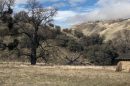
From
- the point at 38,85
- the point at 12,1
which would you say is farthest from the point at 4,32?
the point at 38,85

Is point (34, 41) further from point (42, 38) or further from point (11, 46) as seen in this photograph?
point (11, 46)

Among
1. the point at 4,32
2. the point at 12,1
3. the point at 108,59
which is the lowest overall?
the point at 108,59

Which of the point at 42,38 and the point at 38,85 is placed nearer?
the point at 38,85

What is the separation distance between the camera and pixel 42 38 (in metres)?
75.6

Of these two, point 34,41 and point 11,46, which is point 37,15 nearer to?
point 34,41

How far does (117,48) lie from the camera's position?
92.4 m

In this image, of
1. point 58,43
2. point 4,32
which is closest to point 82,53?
point 58,43

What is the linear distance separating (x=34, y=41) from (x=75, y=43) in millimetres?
34232

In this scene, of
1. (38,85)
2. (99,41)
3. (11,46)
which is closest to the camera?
(38,85)

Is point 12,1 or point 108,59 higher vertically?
point 12,1

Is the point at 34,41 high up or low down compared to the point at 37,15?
down

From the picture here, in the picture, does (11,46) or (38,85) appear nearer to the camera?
(38,85)

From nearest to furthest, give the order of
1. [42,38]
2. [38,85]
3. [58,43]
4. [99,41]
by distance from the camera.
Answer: [38,85]
[42,38]
[58,43]
[99,41]

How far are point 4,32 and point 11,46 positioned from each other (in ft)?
18.1
